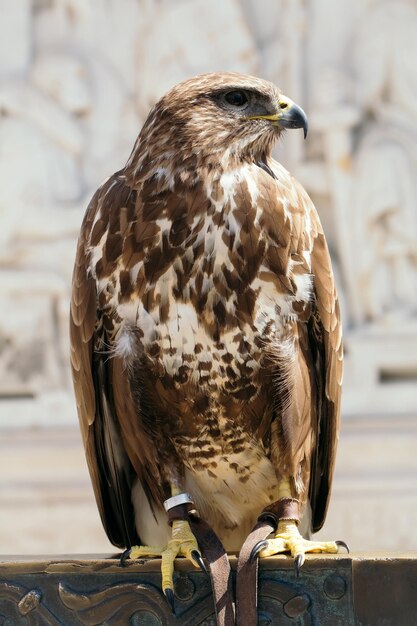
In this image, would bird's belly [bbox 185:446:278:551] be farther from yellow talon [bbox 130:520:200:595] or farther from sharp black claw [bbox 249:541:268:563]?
sharp black claw [bbox 249:541:268:563]

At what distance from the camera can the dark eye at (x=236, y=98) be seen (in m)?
2.35

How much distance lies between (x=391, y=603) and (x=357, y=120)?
4.28 metres

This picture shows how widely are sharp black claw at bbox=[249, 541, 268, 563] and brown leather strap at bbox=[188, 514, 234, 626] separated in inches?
1.7

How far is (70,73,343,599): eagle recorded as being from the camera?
2199 mm

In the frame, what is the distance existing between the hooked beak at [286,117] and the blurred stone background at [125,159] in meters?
3.31

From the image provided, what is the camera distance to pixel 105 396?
239 centimetres

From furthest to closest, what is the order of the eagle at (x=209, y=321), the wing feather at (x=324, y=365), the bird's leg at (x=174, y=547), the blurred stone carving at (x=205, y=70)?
1. the blurred stone carving at (x=205, y=70)
2. the wing feather at (x=324, y=365)
3. the eagle at (x=209, y=321)
4. the bird's leg at (x=174, y=547)

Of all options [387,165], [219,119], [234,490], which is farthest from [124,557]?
[387,165]

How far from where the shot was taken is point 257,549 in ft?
6.59

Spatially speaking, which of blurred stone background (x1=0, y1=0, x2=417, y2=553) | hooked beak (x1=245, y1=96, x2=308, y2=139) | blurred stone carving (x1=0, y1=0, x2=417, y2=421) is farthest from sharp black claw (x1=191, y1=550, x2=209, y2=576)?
blurred stone carving (x1=0, y1=0, x2=417, y2=421)

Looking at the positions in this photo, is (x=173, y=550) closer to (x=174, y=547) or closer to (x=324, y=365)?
(x=174, y=547)

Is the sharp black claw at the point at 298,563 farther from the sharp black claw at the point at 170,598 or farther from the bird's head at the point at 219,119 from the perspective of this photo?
the bird's head at the point at 219,119

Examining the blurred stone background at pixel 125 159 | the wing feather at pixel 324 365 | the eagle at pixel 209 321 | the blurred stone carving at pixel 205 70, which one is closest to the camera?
the eagle at pixel 209 321

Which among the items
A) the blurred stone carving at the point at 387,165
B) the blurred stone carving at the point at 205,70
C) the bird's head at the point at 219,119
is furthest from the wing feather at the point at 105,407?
the blurred stone carving at the point at 387,165
